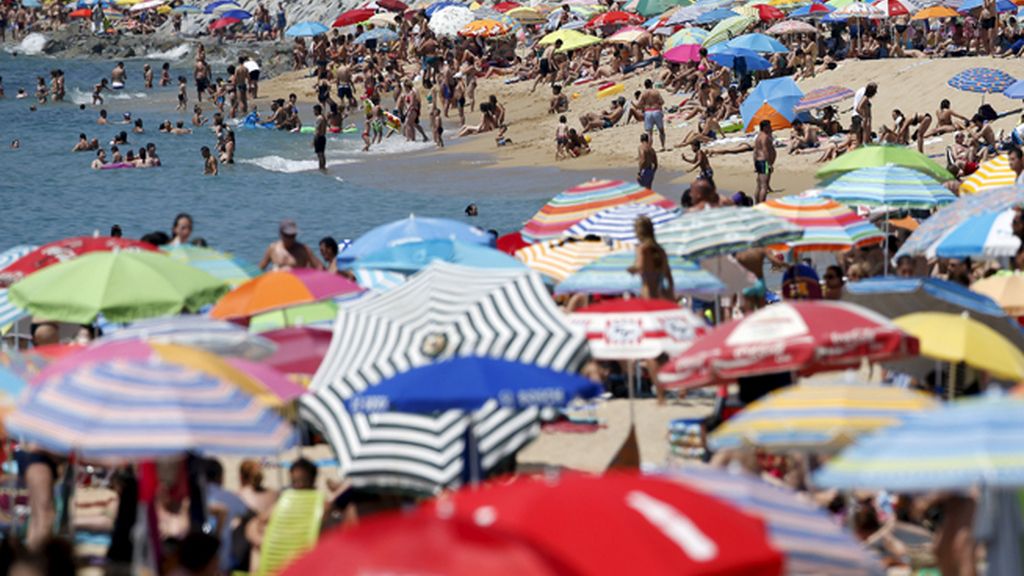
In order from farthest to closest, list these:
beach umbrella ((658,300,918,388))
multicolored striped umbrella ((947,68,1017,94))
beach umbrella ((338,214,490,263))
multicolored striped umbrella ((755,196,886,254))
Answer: multicolored striped umbrella ((947,68,1017,94))
multicolored striped umbrella ((755,196,886,254))
beach umbrella ((338,214,490,263))
beach umbrella ((658,300,918,388))

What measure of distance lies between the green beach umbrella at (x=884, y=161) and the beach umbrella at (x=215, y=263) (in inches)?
261

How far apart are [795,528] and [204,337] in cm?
441

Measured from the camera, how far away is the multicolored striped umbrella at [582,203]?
1484cm

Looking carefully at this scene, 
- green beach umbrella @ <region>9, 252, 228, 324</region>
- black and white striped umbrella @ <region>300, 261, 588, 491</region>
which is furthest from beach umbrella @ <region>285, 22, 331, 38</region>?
black and white striped umbrella @ <region>300, 261, 588, 491</region>

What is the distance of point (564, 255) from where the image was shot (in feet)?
43.8

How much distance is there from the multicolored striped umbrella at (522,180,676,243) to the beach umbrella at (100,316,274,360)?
19.3 ft

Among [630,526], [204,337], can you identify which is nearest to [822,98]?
[204,337]

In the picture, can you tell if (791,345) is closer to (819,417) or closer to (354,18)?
(819,417)

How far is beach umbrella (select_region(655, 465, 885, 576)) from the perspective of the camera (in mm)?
5414

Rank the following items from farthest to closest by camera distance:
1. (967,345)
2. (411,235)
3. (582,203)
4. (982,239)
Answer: (582,203) → (411,235) → (982,239) → (967,345)

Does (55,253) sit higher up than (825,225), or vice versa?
(55,253)

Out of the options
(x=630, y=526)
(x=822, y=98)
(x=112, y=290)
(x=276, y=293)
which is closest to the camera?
(x=630, y=526)

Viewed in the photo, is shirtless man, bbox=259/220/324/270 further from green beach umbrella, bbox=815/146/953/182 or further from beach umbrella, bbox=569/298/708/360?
green beach umbrella, bbox=815/146/953/182

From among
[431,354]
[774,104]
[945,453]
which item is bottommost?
[774,104]
